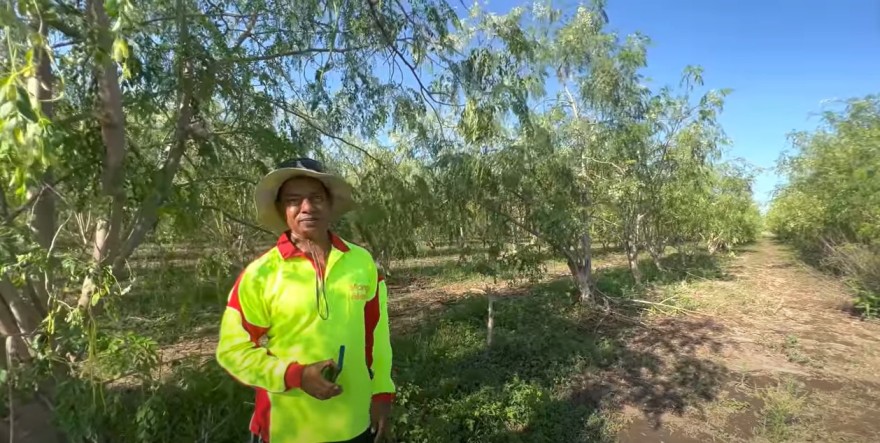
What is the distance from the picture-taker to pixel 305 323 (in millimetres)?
1558

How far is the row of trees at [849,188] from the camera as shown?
8.13 metres

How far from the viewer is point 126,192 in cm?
287

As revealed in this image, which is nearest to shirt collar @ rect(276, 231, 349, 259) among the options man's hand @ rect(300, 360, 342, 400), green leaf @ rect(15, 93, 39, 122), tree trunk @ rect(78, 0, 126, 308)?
man's hand @ rect(300, 360, 342, 400)

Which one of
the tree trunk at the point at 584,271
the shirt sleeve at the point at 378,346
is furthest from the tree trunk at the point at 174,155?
the tree trunk at the point at 584,271

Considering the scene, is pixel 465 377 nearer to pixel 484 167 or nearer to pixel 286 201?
pixel 484 167

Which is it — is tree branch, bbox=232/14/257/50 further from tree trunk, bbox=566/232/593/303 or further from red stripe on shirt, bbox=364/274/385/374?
tree trunk, bbox=566/232/593/303

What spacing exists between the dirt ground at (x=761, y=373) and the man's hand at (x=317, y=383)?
3.67 meters

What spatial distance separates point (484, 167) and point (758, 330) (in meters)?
5.54

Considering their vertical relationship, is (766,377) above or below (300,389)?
below

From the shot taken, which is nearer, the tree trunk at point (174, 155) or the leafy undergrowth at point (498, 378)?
the tree trunk at point (174, 155)

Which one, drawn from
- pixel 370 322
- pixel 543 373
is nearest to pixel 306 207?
pixel 370 322

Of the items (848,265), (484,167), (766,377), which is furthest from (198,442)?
(848,265)

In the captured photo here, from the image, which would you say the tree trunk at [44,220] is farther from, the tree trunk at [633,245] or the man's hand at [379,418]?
the tree trunk at [633,245]

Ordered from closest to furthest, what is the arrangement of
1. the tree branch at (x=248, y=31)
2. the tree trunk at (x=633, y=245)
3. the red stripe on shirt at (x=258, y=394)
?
the red stripe on shirt at (x=258, y=394), the tree branch at (x=248, y=31), the tree trunk at (x=633, y=245)
